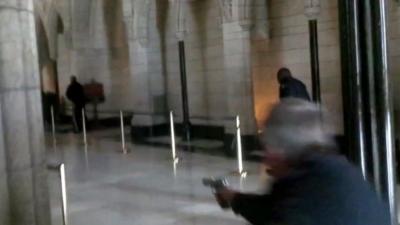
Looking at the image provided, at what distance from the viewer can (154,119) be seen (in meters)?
17.4

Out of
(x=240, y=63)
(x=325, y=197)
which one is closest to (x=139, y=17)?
(x=240, y=63)

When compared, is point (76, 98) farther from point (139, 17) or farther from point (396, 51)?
point (396, 51)

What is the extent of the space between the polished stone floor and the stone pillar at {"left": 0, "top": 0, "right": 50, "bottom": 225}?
8.89ft

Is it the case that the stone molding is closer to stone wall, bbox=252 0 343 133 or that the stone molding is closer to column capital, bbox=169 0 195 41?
column capital, bbox=169 0 195 41

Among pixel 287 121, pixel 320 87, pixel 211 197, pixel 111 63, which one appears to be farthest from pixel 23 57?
pixel 111 63

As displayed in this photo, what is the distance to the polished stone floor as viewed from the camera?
7.84 m

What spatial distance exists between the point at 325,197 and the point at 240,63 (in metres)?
11.8

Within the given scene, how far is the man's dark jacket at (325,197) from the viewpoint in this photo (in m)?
2.15

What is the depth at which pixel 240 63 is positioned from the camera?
13891mm

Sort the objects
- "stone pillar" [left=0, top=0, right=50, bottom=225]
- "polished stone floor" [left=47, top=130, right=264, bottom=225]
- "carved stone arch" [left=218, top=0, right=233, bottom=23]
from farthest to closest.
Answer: "carved stone arch" [left=218, top=0, right=233, bottom=23] < "polished stone floor" [left=47, top=130, right=264, bottom=225] < "stone pillar" [left=0, top=0, right=50, bottom=225]

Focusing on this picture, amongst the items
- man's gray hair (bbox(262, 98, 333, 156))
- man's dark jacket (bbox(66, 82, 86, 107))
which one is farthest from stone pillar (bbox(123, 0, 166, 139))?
A: man's gray hair (bbox(262, 98, 333, 156))

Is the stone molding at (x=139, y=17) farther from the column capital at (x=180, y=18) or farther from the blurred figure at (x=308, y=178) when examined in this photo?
the blurred figure at (x=308, y=178)

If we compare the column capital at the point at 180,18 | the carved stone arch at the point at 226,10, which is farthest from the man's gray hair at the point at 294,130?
the column capital at the point at 180,18

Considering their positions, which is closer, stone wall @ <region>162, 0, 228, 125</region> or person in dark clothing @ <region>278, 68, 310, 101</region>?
person in dark clothing @ <region>278, 68, 310, 101</region>
